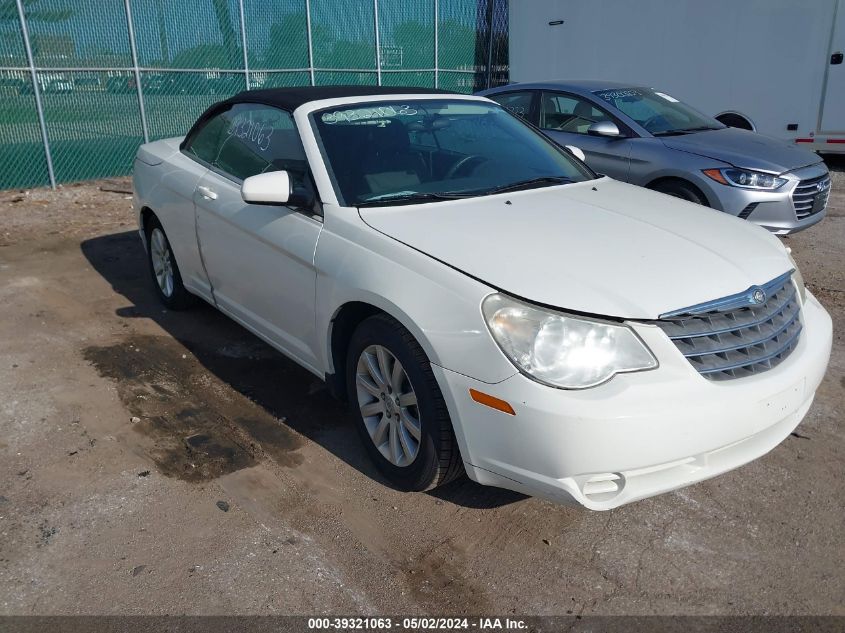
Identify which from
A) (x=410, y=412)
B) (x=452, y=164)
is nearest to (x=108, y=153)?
(x=452, y=164)

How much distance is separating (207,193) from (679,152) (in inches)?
170

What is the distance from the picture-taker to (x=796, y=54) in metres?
11.0

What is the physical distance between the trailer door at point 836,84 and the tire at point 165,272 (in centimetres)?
983

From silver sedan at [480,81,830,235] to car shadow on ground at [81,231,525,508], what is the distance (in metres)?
2.74

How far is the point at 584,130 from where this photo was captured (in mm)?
7465

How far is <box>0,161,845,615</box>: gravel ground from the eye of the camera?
266cm

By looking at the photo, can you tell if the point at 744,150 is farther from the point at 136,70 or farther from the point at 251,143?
the point at 136,70

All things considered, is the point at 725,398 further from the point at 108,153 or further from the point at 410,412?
the point at 108,153

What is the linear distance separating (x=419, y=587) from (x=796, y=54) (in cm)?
1112

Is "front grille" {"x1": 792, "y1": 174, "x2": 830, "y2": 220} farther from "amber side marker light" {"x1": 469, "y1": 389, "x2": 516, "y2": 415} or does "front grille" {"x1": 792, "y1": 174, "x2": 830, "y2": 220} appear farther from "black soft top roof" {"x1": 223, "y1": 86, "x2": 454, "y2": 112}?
"amber side marker light" {"x1": 469, "y1": 389, "x2": 516, "y2": 415}

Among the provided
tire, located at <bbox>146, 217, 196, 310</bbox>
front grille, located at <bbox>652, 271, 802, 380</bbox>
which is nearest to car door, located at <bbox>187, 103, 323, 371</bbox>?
tire, located at <bbox>146, 217, 196, 310</bbox>

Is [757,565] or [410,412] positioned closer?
[757,565]

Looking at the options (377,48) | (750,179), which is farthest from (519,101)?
(377,48)

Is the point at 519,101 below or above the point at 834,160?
above
